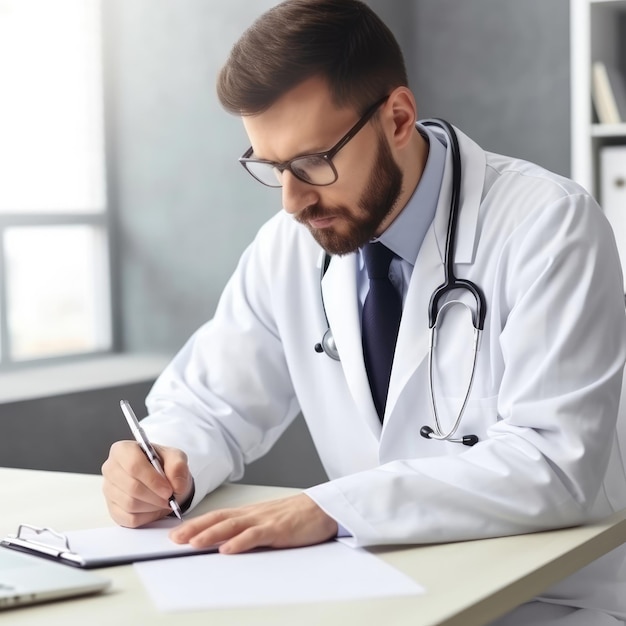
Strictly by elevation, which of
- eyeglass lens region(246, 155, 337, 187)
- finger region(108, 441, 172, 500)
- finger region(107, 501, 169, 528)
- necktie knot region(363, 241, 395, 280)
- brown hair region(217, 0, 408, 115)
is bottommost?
finger region(107, 501, 169, 528)

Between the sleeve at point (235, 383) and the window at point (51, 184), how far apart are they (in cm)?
131

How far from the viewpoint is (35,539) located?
4.42 feet

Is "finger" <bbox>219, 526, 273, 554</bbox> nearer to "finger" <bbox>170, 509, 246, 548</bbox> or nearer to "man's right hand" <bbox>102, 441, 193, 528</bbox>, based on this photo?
"finger" <bbox>170, 509, 246, 548</bbox>

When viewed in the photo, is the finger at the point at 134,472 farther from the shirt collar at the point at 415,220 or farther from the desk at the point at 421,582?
the shirt collar at the point at 415,220

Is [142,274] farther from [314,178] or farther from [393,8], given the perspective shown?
[314,178]

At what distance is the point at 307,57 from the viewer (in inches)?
62.9

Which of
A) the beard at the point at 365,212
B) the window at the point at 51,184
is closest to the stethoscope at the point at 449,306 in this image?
the beard at the point at 365,212

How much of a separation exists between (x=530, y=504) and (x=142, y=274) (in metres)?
2.25

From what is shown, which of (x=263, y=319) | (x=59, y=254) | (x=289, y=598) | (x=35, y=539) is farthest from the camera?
(x=59, y=254)

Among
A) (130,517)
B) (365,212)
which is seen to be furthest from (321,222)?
(130,517)

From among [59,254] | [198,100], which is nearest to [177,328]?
[59,254]

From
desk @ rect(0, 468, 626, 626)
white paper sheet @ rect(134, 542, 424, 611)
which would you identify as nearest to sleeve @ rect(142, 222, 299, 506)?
desk @ rect(0, 468, 626, 626)

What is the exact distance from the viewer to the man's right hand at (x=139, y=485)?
1.43 m

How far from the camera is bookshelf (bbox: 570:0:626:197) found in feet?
10.1
